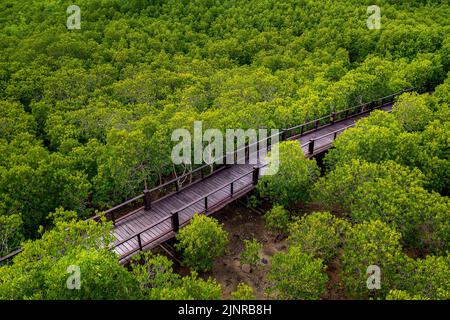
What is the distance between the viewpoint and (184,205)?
18.8m

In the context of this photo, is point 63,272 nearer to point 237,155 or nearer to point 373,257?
point 373,257

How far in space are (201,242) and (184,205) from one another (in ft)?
11.2

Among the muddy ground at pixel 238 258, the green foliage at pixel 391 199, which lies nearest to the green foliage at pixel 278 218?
the muddy ground at pixel 238 258

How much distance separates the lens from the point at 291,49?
40.7 m

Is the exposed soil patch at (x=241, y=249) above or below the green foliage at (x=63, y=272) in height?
→ below

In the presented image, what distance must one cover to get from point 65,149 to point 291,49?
89.4ft

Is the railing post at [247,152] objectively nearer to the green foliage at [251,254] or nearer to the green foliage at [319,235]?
the green foliage at [251,254]

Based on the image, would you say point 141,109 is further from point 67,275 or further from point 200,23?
point 200,23

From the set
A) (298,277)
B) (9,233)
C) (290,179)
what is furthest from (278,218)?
(9,233)

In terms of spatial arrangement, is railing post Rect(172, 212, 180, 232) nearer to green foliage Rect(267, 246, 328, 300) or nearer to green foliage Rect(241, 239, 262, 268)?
green foliage Rect(241, 239, 262, 268)

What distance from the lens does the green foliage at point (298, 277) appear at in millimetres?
14133

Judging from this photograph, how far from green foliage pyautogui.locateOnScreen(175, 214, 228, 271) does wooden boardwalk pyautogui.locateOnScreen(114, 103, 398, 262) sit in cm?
111

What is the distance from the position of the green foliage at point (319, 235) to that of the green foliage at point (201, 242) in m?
3.31
